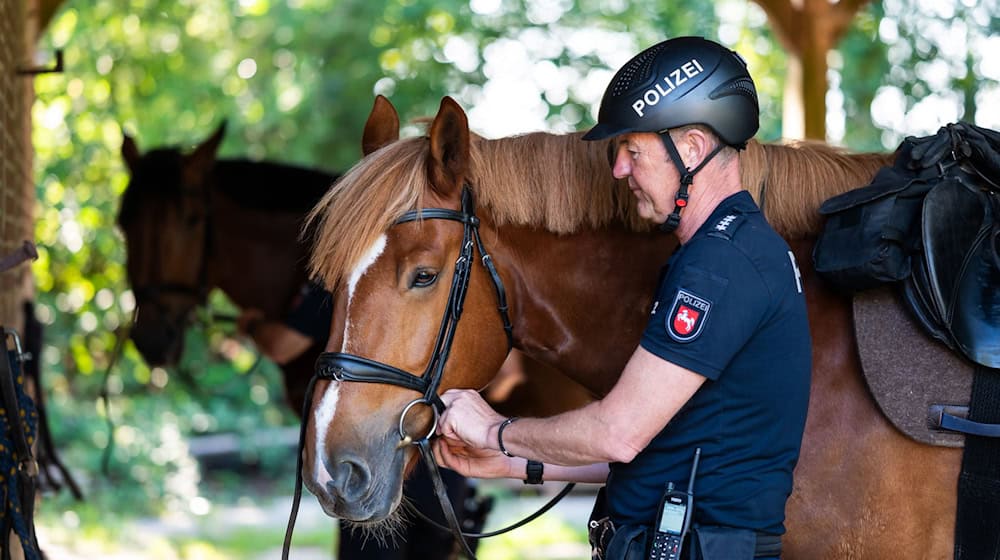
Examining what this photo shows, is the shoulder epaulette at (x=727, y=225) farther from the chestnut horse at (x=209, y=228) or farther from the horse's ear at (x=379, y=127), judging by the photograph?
the chestnut horse at (x=209, y=228)

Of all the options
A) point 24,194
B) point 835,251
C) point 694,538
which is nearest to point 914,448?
point 835,251

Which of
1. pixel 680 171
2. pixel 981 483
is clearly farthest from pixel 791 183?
pixel 981 483

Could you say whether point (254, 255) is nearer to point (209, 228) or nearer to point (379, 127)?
point (209, 228)

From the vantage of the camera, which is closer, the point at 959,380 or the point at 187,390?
the point at 959,380

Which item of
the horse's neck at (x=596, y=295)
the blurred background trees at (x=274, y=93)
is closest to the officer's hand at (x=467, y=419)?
the horse's neck at (x=596, y=295)

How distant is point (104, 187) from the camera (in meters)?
8.89

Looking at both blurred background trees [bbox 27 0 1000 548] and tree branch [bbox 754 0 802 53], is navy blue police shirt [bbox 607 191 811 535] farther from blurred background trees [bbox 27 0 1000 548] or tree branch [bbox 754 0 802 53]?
blurred background trees [bbox 27 0 1000 548]

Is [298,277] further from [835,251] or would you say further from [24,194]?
[835,251]

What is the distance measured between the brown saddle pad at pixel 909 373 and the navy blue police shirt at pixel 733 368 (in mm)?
359

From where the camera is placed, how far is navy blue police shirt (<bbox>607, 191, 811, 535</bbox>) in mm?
1909

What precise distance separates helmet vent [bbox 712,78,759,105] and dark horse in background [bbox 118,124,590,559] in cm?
283

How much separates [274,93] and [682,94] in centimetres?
739

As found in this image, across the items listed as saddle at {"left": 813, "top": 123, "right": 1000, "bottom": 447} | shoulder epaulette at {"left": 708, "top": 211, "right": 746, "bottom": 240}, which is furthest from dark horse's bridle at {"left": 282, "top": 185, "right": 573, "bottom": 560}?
saddle at {"left": 813, "top": 123, "right": 1000, "bottom": 447}

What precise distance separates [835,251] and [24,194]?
3327mm
